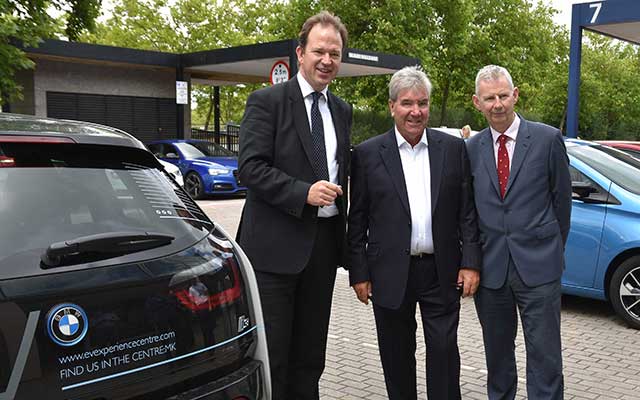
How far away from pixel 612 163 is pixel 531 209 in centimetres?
337

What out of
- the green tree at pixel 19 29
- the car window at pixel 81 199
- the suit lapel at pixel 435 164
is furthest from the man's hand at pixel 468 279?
the green tree at pixel 19 29

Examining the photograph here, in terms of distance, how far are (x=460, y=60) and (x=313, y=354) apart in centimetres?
3161

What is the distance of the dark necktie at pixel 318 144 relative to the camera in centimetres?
321

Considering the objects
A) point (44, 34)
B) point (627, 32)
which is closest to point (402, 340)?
point (44, 34)

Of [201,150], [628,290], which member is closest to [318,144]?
[628,290]

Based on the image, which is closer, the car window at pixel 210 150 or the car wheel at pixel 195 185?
the car wheel at pixel 195 185

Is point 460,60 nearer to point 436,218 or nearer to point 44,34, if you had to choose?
point 44,34

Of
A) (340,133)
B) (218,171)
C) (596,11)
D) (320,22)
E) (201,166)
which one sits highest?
(596,11)

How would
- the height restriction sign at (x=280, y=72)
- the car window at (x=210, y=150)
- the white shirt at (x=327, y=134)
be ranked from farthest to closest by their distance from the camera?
1. the car window at (x=210, y=150)
2. the height restriction sign at (x=280, y=72)
3. the white shirt at (x=327, y=134)

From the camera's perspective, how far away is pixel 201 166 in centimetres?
1620

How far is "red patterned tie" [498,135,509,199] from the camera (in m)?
3.41

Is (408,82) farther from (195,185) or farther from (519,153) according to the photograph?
(195,185)

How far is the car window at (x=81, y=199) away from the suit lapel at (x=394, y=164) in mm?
1128

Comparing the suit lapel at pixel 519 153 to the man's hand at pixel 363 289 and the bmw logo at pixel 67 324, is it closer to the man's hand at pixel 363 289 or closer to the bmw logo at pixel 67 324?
the man's hand at pixel 363 289
